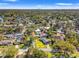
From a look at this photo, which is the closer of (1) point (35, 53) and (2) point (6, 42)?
(1) point (35, 53)

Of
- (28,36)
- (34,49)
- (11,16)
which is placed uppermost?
(11,16)

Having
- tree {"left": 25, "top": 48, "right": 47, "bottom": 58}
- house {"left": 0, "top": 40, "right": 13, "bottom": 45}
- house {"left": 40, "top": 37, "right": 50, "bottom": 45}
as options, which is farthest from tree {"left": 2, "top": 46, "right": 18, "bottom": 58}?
house {"left": 40, "top": 37, "right": 50, "bottom": 45}

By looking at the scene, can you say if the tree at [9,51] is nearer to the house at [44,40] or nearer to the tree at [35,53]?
the tree at [35,53]

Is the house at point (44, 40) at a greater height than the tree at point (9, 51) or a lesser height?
greater

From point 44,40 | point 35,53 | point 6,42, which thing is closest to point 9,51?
point 6,42

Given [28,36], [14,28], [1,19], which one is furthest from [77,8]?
[1,19]

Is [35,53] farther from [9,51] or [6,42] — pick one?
[6,42]

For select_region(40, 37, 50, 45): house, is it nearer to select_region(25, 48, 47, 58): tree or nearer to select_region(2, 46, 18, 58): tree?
select_region(25, 48, 47, 58): tree

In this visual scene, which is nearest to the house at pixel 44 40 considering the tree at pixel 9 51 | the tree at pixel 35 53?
the tree at pixel 35 53

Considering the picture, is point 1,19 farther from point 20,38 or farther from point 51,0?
point 51,0

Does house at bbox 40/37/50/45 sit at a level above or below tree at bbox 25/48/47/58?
above

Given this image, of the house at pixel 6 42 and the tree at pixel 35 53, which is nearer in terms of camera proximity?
the tree at pixel 35 53
